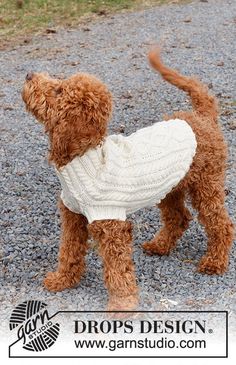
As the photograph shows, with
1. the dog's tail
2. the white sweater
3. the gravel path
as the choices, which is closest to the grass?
the gravel path

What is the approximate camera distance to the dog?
3209mm

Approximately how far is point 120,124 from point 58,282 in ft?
9.47

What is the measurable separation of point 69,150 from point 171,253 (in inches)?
56.8

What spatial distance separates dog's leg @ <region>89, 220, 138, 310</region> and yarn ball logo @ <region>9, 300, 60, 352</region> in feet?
1.27

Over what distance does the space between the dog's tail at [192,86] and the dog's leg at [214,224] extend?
0.52m

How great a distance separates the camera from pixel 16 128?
649 cm

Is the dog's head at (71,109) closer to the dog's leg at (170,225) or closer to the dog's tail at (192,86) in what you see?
the dog's tail at (192,86)

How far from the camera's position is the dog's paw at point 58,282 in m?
3.88

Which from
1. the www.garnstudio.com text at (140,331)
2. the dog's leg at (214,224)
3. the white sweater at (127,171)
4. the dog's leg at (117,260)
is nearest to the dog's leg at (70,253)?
the white sweater at (127,171)

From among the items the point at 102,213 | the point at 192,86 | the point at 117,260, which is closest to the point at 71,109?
the point at 102,213

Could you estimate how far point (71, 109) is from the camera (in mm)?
3160

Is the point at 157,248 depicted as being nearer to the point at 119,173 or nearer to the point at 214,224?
the point at 214,224

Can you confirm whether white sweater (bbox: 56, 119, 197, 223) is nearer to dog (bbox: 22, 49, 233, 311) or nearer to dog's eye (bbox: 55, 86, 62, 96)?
dog (bbox: 22, 49, 233, 311)

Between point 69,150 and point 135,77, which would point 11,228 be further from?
point 135,77
